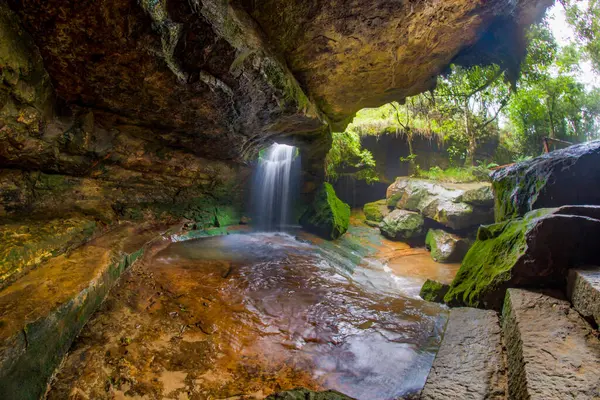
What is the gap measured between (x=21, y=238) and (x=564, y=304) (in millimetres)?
6288

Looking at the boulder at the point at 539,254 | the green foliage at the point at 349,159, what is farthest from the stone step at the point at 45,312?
the green foliage at the point at 349,159

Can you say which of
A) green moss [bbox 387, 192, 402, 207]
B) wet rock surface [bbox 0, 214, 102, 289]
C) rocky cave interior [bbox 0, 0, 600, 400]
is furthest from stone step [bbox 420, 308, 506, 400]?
green moss [bbox 387, 192, 402, 207]

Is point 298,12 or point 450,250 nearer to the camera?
point 298,12

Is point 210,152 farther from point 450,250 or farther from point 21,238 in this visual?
point 450,250

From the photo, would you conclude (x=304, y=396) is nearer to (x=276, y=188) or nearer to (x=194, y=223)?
(x=194, y=223)

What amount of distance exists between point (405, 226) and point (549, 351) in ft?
33.7

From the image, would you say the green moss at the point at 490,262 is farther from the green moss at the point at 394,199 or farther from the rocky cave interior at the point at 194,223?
the green moss at the point at 394,199

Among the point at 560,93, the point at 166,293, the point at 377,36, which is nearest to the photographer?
the point at 166,293

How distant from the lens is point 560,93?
14.8 meters

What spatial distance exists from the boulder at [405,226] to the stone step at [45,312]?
10.7m

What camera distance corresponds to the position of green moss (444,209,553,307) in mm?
3328

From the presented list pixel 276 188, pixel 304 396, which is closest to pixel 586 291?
pixel 304 396

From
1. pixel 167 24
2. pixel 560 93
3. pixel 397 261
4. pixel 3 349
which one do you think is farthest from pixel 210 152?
pixel 560 93

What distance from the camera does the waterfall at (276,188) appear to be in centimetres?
1189
